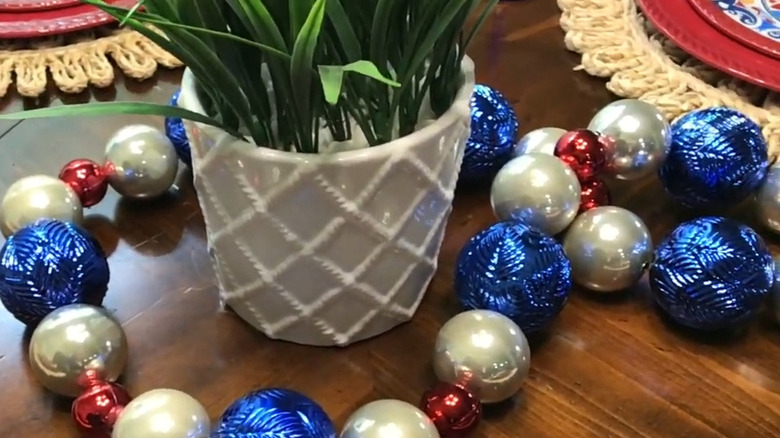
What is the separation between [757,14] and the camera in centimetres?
69

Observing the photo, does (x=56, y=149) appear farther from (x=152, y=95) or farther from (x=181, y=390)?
(x=181, y=390)

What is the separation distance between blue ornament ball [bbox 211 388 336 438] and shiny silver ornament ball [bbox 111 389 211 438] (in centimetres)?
1

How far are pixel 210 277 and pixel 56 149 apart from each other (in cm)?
16

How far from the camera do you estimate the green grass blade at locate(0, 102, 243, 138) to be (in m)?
0.40

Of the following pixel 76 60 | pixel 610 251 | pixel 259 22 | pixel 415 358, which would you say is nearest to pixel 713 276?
pixel 610 251

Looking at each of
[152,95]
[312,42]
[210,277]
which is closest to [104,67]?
[152,95]

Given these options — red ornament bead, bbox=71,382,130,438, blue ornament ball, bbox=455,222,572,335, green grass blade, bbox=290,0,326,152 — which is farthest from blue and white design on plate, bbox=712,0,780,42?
red ornament bead, bbox=71,382,130,438

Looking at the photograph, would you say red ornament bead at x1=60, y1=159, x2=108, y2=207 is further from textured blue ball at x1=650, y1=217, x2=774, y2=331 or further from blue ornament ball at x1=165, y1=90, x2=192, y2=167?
textured blue ball at x1=650, y1=217, x2=774, y2=331

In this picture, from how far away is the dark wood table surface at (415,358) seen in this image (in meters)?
0.47

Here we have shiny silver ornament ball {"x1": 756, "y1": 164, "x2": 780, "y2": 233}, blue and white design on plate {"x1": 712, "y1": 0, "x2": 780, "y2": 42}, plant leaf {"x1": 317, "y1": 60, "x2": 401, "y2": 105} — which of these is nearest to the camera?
plant leaf {"x1": 317, "y1": 60, "x2": 401, "y2": 105}

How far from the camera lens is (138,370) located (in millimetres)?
489

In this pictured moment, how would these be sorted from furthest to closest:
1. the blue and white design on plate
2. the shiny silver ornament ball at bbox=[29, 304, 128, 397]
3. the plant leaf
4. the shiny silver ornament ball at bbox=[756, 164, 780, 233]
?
the blue and white design on plate
the shiny silver ornament ball at bbox=[756, 164, 780, 233]
the shiny silver ornament ball at bbox=[29, 304, 128, 397]
the plant leaf

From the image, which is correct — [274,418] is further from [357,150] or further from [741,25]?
[741,25]

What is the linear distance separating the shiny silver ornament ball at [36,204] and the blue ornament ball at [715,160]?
0.34m
